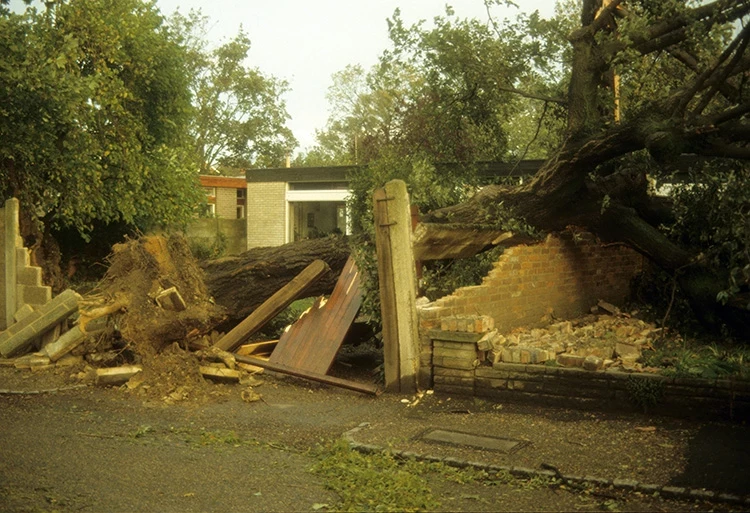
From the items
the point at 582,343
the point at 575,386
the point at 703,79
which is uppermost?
the point at 703,79

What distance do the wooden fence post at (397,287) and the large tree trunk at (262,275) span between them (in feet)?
7.28

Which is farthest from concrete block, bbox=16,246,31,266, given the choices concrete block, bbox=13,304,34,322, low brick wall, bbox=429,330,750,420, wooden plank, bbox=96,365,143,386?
low brick wall, bbox=429,330,750,420

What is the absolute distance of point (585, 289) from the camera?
457 inches

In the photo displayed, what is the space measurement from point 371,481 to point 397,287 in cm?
334

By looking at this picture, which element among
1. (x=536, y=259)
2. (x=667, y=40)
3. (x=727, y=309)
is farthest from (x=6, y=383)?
(x=667, y=40)

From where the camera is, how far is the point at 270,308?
34.4ft

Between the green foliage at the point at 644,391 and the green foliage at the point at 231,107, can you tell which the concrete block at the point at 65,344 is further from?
the green foliage at the point at 231,107

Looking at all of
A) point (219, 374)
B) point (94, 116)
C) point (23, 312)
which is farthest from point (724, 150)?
point (94, 116)

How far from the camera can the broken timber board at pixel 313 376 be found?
29.1 ft

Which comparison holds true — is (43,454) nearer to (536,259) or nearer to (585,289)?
(536,259)

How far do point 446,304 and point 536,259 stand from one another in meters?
2.19

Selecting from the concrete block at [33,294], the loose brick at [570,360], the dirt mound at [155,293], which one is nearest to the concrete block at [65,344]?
the dirt mound at [155,293]

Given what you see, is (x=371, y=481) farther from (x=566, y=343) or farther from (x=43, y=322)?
(x=43, y=322)

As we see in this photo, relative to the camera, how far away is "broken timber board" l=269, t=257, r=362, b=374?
9.66m
